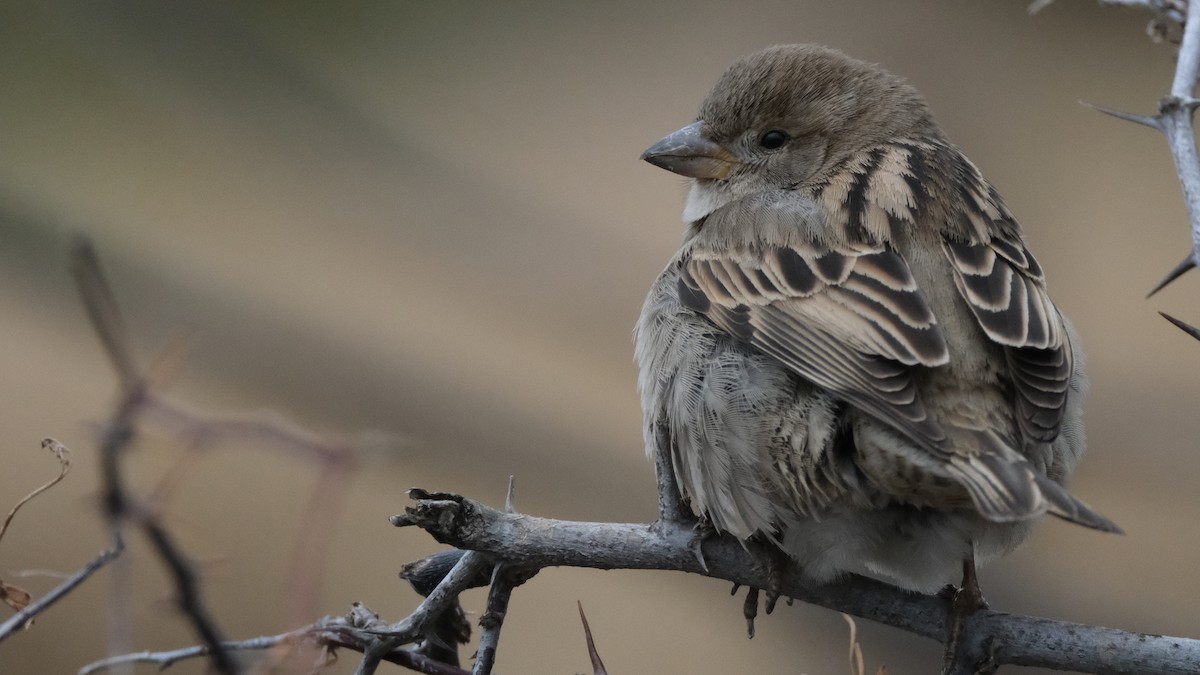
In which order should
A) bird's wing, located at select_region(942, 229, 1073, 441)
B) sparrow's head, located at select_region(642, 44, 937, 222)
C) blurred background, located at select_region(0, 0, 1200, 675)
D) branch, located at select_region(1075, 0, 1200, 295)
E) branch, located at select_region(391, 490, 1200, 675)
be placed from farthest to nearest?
blurred background, located at select_region(0, 0, 1200, 675), sparrow's head, located at select_region(642, 44, 937, 222), bird's wing, located at select_region(942, 229, 1073, 441), branch, located at select_region(1075, 0, 1200, 295), branch, located at select_region(391, 490, 1200, 675)

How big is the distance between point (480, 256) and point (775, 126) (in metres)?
2.72

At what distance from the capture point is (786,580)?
124 inches

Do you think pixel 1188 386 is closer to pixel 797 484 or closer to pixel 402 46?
→ pixel 797 484

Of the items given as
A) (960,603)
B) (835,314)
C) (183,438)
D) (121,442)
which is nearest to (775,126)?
(835,314)

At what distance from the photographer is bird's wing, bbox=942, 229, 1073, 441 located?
2.90 m

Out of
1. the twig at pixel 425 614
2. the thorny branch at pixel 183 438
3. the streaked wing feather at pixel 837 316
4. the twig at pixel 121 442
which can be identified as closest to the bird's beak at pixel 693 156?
the streaked wing feather at pixel 837 316

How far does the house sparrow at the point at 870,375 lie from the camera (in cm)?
281

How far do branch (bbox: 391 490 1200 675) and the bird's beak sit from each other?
4.82 ft

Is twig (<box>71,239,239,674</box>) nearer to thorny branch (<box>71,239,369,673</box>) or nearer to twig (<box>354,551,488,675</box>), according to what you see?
thorny branch (<box>71,239,369,673</box>)

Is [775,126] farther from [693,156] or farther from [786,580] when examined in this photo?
[786,580]

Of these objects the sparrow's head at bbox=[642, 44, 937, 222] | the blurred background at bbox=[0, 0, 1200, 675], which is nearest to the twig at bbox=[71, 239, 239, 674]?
the sparrow's head at bbox=[642, 44, 937, 222]

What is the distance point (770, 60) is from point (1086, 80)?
3523mm

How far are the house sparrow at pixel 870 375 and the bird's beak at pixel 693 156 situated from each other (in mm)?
322

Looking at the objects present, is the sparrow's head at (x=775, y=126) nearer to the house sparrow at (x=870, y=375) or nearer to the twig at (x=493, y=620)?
the house sparrow at (x=870, y=375)
